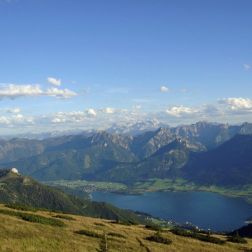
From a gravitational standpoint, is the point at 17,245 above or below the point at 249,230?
above

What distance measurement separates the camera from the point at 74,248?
42.9 m

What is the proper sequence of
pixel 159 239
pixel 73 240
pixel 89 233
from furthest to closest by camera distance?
pixel 159 239, pixel 89 233, pixel 73 240

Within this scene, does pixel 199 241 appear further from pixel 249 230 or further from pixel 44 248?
pixel 249 230

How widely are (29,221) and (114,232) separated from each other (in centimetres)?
1087

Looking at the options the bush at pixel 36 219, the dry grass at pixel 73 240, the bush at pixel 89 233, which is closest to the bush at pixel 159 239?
the dry grass at pixel 73 240

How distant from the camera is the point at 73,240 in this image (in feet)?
153

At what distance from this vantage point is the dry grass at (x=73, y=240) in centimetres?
4151

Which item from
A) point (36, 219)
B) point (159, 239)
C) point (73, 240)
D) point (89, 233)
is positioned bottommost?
point (159, 239)

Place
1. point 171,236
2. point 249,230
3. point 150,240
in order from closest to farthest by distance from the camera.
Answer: point 150,240 < point 171,236 < point 249,230

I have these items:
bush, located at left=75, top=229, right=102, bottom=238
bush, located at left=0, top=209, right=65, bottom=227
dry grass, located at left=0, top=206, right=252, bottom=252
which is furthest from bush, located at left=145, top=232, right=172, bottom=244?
bush, located at left=0, top=209, right=65, bottom=227

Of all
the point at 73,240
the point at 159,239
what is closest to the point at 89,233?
the point at 73,240

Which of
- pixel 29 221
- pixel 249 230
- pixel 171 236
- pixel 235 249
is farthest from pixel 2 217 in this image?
pixel 249 230

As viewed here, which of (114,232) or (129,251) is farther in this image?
(114,232)

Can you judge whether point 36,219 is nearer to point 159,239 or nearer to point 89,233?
point 89,233
